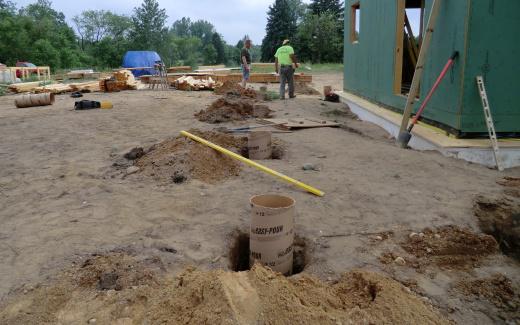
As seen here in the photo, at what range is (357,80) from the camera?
12.3 m

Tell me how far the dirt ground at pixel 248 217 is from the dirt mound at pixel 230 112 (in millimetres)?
2489

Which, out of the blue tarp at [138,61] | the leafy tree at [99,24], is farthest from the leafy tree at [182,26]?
the blue tarp at [138,61]

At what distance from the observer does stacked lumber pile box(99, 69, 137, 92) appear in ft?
57.5

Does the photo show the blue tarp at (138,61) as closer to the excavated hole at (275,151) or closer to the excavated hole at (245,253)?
the excavated hole at (275,151)

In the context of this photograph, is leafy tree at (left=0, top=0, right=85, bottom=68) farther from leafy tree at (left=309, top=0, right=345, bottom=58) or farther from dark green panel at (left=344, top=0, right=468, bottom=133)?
dark green panel at (left=344, top=0, right=468, bottom=133)

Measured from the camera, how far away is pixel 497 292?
2.84 m

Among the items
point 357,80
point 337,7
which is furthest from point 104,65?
point 357,80

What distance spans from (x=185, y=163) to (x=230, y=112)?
450 centimetres

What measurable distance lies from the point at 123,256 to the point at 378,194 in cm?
271

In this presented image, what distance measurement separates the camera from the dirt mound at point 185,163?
509 centimetres

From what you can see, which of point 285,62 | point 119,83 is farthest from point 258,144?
point 119,83

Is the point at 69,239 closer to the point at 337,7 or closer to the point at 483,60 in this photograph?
A: the point at 483,60

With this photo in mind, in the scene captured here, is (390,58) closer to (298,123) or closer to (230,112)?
(298,123)

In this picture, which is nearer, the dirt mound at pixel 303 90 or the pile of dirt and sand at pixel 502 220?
the pile of dirt and sand at pixel 502 220
